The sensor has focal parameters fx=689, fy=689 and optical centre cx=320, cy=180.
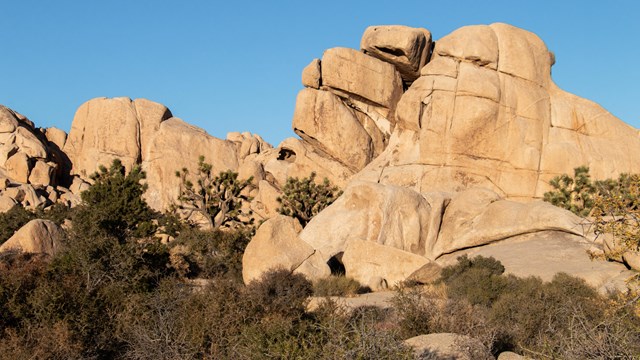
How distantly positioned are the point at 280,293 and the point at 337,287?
13.4ft

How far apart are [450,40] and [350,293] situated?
23.5 meters

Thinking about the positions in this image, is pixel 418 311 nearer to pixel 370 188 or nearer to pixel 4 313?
pixel 4 313

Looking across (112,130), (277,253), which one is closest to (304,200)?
(277,253)

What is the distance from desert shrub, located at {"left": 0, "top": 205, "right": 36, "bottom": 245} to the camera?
Answer: 33.5 meters

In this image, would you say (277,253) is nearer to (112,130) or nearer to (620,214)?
(620,214)

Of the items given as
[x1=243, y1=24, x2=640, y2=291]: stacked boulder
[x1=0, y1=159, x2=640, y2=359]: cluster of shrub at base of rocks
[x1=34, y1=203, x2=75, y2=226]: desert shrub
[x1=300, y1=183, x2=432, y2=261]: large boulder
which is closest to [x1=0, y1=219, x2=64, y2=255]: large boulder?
[x1=0, y1=159, x2=640, y2=359]: cluster of shrub at base of rocks

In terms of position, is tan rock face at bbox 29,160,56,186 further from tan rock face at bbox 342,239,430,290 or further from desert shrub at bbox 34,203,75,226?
tan rock face at bbox 342,239,430,290

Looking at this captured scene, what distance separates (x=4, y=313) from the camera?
11141mm

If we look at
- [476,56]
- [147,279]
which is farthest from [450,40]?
[147,279]

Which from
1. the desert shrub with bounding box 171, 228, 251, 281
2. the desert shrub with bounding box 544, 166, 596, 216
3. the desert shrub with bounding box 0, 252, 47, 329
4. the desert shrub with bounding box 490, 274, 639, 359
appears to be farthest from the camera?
the desert shrub with bounding box 544, 166, 596, 216

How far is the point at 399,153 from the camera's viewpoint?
131 feet

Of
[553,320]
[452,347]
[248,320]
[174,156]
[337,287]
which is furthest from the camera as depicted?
[174,156]

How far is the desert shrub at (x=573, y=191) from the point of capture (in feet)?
104

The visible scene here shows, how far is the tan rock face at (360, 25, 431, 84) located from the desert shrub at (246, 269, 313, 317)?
2505 centimetres
